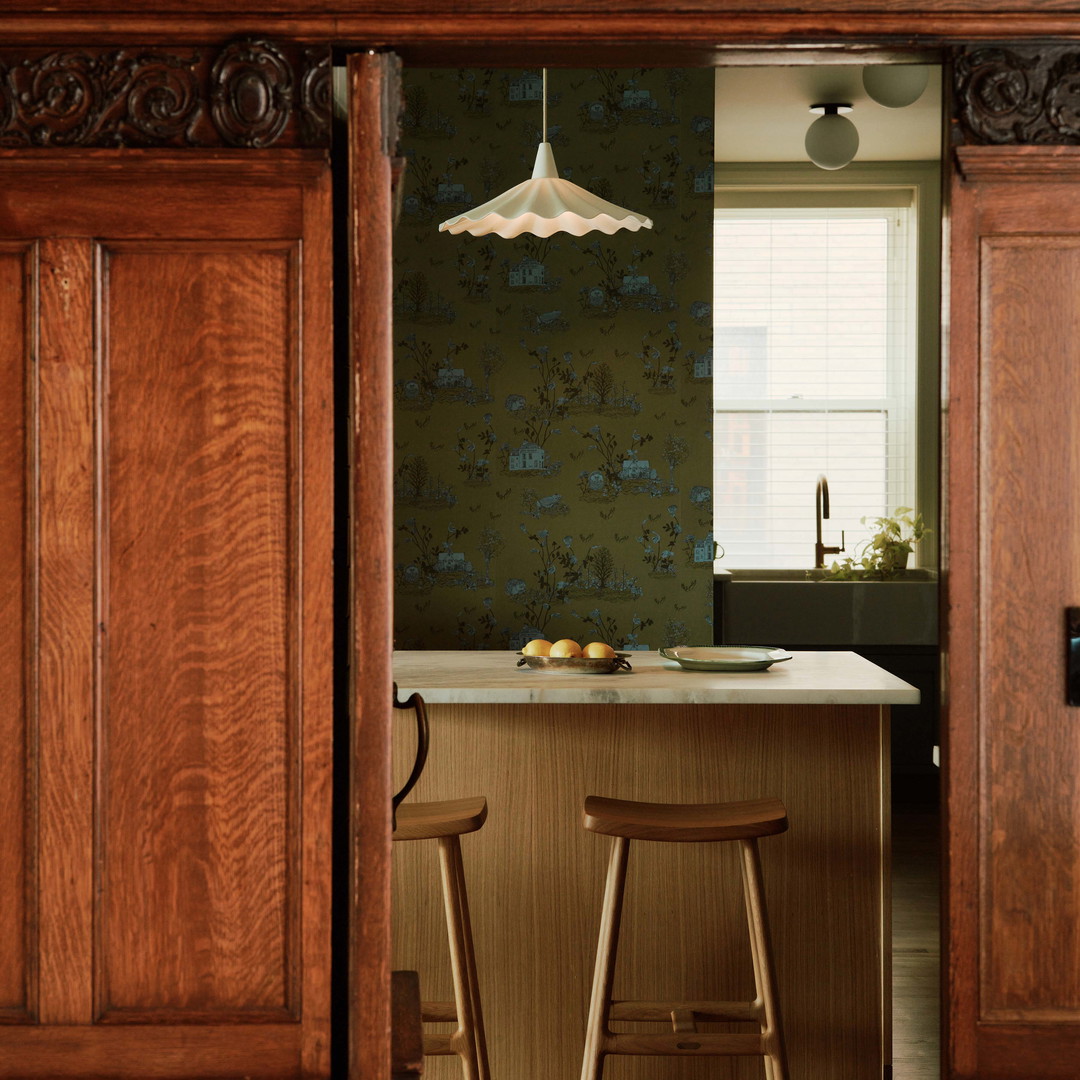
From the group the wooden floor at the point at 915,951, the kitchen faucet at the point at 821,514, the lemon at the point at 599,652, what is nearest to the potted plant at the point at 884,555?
the kitchen faucet at the point at 821,514

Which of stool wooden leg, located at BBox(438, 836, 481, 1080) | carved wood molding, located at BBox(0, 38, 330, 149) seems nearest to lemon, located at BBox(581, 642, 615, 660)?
stool wooden leg, located at BBox(438, 836, 481, 1080)

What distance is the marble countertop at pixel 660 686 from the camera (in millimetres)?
2719

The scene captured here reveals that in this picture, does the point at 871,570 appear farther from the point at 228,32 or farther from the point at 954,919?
the point at 228,32

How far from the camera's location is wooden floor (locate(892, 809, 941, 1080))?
3162mm

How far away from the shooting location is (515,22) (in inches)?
65.4

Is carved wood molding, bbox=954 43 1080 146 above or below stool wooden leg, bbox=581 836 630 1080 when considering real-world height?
above

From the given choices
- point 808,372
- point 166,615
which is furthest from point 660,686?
point 808,372

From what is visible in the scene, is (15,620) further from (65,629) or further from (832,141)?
(832,141)

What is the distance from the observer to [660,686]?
2783 millimetres

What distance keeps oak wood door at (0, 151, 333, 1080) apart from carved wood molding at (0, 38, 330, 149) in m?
0.04

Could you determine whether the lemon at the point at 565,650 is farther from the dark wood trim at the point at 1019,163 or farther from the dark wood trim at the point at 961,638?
the dark wood trim at the point at 1019,163

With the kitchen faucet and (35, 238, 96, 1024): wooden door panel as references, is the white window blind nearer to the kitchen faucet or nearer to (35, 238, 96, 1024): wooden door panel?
the kitchen faucet

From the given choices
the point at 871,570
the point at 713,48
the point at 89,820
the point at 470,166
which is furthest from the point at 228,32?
the point at 871,570

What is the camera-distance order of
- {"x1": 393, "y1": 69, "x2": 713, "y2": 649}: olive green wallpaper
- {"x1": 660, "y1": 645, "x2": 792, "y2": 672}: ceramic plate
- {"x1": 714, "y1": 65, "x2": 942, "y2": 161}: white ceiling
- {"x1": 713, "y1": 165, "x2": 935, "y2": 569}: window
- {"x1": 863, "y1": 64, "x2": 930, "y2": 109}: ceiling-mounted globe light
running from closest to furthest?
{"x1": 660, "y1": 645, "x2": 792, "y2": 672}: ceramic plate < {"x1": 863, "y1": 64, "x2": 930, "y2": 109}: ceiling-mounted globe light < {"x1": 393, "y1": 69, "x2": 713, "y2": 649}: olive green wallpaper < {"x1": 714, "y1": 65, "x2": 942, "y2": 161}: white ceiling < {"x1": 713, "y1": 165, "x2": 935, "y2": 569}: window
